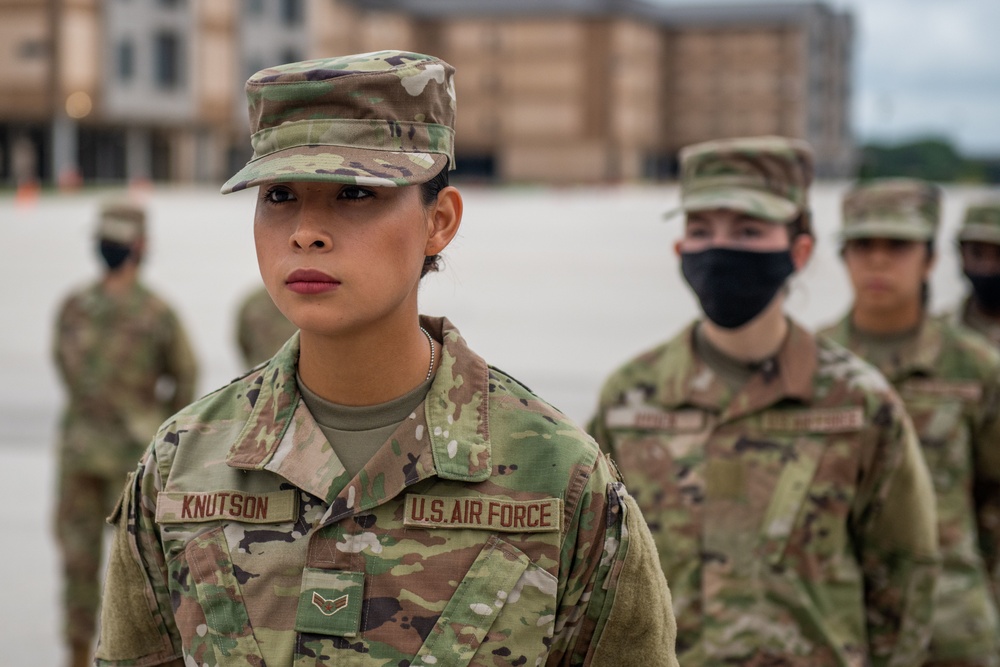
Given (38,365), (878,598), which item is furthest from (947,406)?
(38,365)

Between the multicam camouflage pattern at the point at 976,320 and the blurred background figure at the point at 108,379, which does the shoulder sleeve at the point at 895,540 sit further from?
the blurred background figure at the point at 108,379

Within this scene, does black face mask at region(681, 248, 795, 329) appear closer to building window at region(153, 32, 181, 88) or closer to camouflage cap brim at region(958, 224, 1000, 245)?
camouflage cap brim at region(958, 224, 1000, 245)

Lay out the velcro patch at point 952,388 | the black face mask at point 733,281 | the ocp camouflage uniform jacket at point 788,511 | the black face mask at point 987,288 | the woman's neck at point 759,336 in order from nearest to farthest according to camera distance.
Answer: the ocp camouflage uniform jacket at point 788,511 → the black face mask at point 733,281 → the woman's neck at point 759,336 → the velcro patch at point 952,388 → the black face mask at point 987,288

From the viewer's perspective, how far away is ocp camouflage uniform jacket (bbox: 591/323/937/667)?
366 centimetres

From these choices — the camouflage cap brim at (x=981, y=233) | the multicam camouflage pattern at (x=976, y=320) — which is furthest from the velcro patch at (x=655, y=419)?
the camouflage cap brim at (x=981, y=233)

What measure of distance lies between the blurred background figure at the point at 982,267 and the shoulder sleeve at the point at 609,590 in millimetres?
4494

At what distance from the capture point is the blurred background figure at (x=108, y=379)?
6953 mm

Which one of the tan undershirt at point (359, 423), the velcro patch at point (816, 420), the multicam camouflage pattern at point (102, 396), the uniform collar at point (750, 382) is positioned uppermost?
the tan undershirt at point (359, 423)

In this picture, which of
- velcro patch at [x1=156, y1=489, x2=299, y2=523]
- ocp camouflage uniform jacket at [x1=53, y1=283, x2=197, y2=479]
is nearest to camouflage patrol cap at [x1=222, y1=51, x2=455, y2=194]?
velcro patch at [x1=156, y1=489, x2=299, y2=523]

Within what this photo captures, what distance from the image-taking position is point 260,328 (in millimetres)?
7570

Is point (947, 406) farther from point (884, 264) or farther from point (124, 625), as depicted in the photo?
point (124, 625)

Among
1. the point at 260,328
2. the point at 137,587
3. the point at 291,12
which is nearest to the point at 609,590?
the point at 137,587

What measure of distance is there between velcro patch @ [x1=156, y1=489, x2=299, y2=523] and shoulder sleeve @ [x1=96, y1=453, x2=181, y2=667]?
0.25 ft

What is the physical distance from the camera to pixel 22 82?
49250 millimetres
